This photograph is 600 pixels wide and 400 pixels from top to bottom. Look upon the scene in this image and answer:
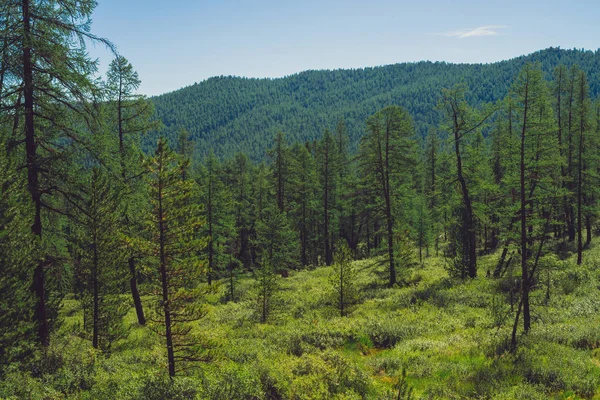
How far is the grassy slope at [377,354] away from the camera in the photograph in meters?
10.6

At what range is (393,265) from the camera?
27672mm

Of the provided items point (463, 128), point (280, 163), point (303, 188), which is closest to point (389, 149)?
point (463, 128)

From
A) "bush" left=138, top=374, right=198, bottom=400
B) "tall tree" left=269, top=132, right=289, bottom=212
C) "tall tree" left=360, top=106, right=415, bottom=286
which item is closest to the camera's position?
"bush" left=138, top=374, right=198, bottom=400

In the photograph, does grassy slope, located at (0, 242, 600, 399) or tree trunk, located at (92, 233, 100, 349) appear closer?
grassy slope, located at (0, 242, 600, 399)

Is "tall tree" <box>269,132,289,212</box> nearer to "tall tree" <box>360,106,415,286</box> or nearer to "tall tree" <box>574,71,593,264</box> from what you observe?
"tall tree" <box>360,106,415,286</box>

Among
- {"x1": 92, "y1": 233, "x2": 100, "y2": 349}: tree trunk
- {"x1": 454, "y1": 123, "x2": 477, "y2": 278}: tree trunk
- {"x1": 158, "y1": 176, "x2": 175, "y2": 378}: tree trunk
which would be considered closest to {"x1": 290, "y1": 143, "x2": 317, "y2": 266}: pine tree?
{"x1": 454, "y1": 123, "x2": 477, "y2": 278}: tree trunk

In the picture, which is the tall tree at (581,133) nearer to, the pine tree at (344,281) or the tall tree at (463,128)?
the tall tree at (463,128)

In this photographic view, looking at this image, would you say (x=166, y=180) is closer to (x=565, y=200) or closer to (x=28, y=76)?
(x=28, y=76)

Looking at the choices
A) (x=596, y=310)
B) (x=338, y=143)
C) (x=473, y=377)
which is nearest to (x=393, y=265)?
(x=596, y=310)

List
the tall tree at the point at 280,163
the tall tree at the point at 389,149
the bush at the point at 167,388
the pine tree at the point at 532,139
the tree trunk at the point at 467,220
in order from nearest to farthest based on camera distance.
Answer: the bush at the point at 167,388
the pine tree at the point at 532,139
the tree trunk at the point at 467,220
the tall tree at the point at 389,149
the tall tree at the point at 280,163

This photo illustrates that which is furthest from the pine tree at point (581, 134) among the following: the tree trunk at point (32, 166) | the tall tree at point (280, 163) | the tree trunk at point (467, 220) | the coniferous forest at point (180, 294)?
the tree trunk at point (32, 166)

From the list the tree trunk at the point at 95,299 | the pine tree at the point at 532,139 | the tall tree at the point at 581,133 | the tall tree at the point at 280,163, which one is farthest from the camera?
the tall tree at the point at 280,163

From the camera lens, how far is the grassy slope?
10641 mm

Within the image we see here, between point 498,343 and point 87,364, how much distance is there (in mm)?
15034
